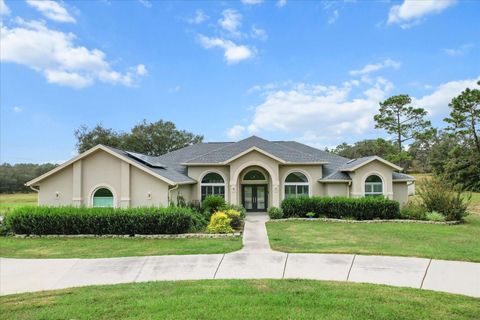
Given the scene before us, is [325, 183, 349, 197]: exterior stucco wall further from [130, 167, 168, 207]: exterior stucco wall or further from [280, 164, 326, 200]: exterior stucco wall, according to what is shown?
[130, 167, 168, 207]: exterior stucco wall

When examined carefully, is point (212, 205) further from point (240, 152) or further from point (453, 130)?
point (453, 130)

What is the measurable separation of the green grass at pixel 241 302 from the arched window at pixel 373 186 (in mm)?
15873

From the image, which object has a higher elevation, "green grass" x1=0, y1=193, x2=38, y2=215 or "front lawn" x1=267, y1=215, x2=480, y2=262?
"green grass" x1=0, y1=193, x2=38, y2=215

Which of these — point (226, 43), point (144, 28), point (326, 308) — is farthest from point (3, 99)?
point (326, 308)

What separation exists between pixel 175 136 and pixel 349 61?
137 ft

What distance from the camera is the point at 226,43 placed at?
21.2m

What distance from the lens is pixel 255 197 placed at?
24984 mm

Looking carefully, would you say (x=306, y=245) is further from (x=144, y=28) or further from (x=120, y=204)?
(x=144, y=28)

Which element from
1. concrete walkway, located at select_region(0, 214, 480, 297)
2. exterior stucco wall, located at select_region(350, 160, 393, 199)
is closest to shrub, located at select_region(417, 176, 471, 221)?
exterior stucco wall, located at select_region(350, 160, 393, 199)

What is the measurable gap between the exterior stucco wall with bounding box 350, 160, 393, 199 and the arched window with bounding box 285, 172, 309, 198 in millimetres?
3283

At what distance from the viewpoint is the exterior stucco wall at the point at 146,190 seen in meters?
18.5

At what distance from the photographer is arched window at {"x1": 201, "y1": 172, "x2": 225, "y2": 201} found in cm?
2364

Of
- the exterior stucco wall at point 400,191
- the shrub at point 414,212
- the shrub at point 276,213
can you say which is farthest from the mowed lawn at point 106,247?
the exterior stucco wall at point 400,191

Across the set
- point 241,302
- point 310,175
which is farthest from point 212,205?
point 241,302
